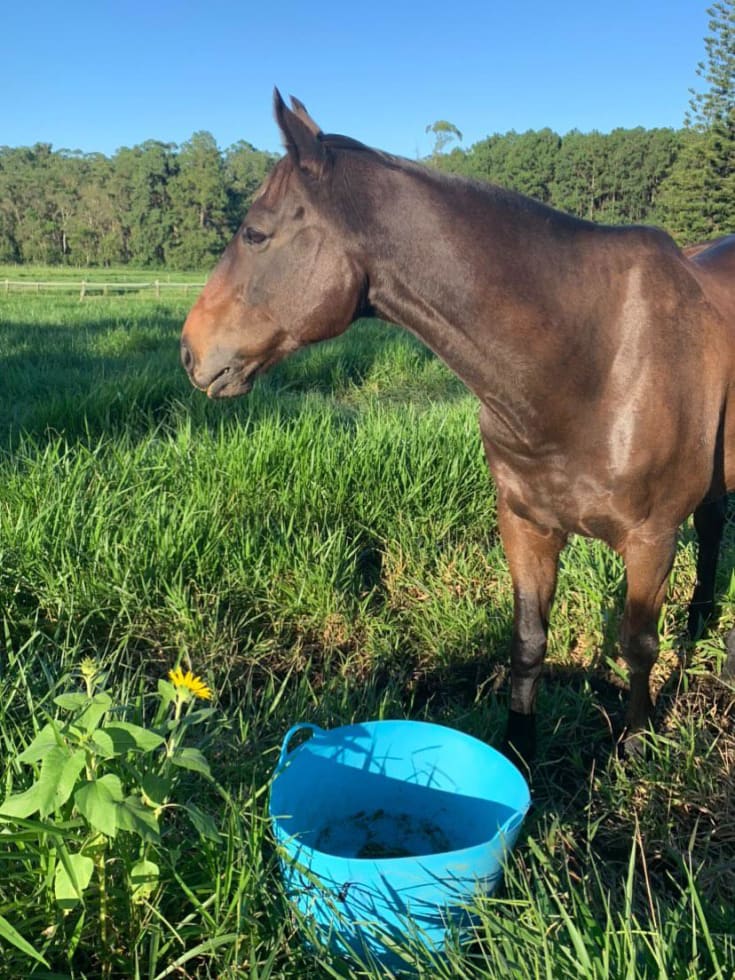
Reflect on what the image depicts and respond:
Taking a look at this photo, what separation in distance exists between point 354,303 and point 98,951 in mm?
1631

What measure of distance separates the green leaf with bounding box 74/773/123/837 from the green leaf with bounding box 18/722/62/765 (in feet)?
0.41

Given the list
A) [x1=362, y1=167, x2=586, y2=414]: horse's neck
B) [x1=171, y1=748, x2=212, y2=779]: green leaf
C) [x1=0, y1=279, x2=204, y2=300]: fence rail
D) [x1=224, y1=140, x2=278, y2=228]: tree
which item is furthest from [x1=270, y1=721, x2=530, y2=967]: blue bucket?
[x1=224, y1=140, x2=278, y2=228]: tree

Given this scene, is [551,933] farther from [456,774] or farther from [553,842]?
[456,774]

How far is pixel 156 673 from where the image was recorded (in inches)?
111

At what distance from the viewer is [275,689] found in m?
2.83

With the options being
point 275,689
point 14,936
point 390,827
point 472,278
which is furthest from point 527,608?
point 14,936

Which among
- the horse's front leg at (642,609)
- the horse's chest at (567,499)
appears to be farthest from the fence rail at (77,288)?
the horse's front leg at (642,609)

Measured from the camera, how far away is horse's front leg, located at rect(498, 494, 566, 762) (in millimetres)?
2506

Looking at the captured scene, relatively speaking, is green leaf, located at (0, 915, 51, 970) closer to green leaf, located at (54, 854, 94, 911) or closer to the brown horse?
green leaf, located at (54, 854, 94, 911)

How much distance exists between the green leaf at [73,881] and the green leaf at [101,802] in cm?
12

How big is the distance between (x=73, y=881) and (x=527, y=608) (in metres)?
1.72

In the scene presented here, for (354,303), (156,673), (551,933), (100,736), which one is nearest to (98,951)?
(100,736)

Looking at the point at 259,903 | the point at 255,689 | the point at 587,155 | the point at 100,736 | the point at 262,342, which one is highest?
the point at 587,155

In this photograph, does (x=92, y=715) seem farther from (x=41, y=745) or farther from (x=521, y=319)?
(x=521, y=319)
